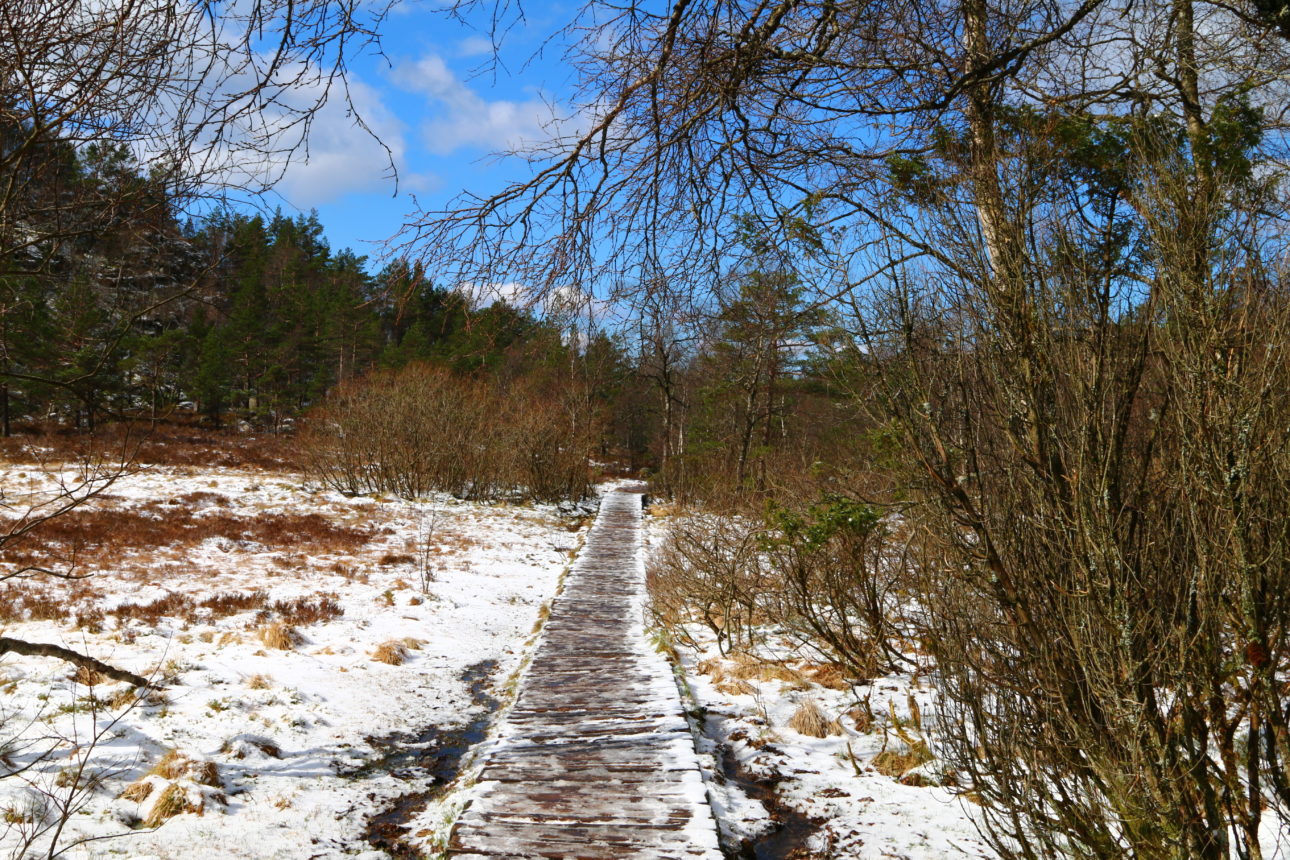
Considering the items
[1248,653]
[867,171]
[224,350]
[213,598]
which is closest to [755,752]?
[1248,653]

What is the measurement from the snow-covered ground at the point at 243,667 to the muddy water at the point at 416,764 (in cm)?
10

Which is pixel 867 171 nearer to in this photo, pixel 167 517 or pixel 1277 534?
pixel 1277 534

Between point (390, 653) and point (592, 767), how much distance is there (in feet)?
12.2

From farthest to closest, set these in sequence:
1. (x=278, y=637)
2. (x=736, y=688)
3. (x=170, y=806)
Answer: (x=278, y=637) → (x=736, y=688) → (x=170, y=806)

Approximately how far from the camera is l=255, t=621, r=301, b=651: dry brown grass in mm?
7418

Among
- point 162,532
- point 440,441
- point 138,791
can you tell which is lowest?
point 162,532

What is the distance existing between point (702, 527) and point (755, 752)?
3.28 meters

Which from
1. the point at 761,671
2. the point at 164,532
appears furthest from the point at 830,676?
the point at 164,532

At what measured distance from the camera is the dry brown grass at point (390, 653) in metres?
7.60

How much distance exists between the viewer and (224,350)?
1379 inches

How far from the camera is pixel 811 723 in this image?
5.57 metres

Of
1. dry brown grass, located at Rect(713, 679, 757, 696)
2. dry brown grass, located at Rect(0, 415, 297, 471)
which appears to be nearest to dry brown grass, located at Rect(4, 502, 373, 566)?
dry brown grass, located at Rect(0, 415, 297, 471)

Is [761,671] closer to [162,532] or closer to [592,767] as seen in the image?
[592,767]

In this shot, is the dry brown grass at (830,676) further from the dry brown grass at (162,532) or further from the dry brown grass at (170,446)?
the dry brown grass at (170,446)
